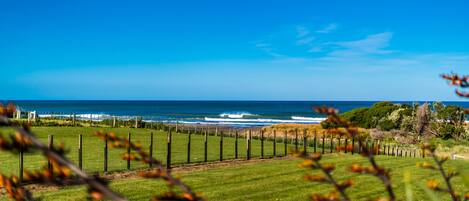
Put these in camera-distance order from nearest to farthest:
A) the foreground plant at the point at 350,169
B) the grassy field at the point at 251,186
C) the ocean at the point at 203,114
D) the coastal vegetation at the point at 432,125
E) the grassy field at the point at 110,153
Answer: the foreground plant at the point at 350,169, the grassy field at the point at 251,186, the grassy field at the point at 110,153, the coastal vegetation at the point at 432,125, the ocean at the point at 203,114

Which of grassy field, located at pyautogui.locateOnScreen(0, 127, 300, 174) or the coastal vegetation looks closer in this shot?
grassy field, located at pyautogui.locateOnScreen(0, 127, 300, 174)

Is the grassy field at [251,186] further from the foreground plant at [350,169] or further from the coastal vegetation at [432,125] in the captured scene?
Answer: the coastal vegetation at [432,125]

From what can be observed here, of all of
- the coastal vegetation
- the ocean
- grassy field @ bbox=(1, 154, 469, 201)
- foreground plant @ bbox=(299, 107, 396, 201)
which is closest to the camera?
foreground plant @ bbox=(299, 107, 396, 201)

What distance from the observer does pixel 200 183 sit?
45.1 ft

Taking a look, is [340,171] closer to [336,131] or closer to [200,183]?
[200,183]

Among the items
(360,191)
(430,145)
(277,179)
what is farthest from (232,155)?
(430,145)

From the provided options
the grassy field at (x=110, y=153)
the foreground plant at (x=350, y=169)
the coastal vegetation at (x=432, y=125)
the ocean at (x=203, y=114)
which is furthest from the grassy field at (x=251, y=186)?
the ocean at (x=203, y=114)

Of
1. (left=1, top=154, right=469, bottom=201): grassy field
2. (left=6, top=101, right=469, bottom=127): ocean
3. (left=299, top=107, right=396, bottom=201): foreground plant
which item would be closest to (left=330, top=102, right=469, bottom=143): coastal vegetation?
(left=6, top=101, right=469, bottom=127): ocean

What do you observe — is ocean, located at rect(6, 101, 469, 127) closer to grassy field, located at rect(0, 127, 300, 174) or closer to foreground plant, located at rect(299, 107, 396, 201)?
grassy field, located at rect(0, 127, 300, 174)

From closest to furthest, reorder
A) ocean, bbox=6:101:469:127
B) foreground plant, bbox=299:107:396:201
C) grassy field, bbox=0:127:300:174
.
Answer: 1. foreground plant, bbox=299:107:396:201
2. grassy field, bbox=0:127:300:174
3. ocean, bbox=6:101:469:127

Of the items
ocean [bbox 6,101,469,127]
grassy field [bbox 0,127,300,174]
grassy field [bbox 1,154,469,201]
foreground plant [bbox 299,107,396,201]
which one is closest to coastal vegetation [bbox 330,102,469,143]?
ocean [bbox 6,101,469,127]

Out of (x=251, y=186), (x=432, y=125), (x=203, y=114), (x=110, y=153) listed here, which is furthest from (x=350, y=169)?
(x=203, y=114)

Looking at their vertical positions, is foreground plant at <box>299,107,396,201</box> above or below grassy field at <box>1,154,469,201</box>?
above

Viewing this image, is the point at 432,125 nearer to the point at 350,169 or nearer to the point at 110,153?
the point at 110,153
